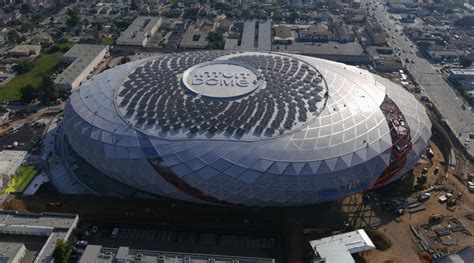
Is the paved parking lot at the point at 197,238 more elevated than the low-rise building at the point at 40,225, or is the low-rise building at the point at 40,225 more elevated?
the low-rise building at the point at 40,225

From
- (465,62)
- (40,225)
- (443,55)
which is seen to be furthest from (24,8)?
(465,62)

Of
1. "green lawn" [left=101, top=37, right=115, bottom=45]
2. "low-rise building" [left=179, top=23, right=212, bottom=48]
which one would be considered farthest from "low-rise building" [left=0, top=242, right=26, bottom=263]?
"green lawn" [left=101, top=37, right=115, bottom=45]

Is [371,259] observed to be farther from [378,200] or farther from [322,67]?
[322,67]

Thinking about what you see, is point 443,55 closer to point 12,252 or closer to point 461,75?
point 461,75

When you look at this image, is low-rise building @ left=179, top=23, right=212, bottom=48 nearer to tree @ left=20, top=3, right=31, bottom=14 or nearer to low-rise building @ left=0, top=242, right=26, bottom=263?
tree @ left=20, top=3, right=31, bottom=14

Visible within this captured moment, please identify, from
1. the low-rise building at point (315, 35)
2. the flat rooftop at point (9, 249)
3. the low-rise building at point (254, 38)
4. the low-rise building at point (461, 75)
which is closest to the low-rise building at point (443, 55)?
the low-rise building at point (461, 75)

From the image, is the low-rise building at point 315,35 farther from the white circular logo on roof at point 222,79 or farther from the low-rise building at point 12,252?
the low-rise building at point 12,252
